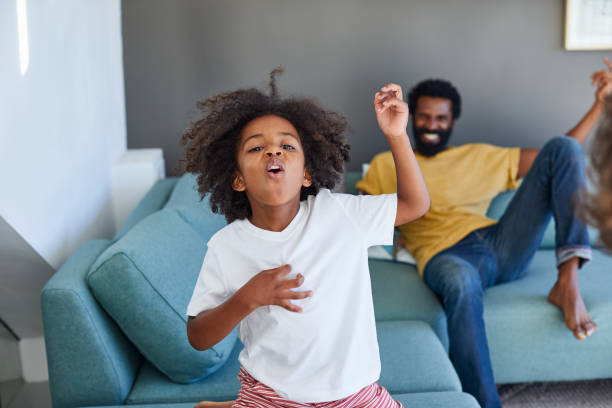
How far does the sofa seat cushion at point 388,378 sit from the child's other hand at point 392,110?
68cm

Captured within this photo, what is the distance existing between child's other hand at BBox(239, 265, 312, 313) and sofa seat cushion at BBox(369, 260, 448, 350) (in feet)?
3.14

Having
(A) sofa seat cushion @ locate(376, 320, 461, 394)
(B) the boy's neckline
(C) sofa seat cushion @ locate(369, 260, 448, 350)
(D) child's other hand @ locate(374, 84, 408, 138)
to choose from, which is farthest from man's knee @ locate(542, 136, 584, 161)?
(B) the boy's neckline

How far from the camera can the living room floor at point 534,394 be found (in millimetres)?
1909

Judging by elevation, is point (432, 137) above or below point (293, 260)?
above

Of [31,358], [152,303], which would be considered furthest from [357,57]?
[31,358]

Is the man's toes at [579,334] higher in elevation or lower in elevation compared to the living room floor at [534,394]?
higher

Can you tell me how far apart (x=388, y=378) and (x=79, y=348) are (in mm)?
754

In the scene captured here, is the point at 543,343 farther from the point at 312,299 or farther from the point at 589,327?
the point at 312,299

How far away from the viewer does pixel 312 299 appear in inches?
42.5

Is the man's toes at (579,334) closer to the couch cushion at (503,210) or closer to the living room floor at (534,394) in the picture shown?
the living room floor at (534,394)

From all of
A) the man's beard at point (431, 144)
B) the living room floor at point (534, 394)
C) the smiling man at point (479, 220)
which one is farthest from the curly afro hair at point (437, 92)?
the living room floor at point (534, 394)

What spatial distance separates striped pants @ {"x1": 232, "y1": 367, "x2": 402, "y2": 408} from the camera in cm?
109

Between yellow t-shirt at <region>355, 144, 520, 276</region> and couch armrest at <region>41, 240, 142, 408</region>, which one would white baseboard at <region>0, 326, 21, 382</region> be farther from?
yellow t-shirt at <region>355, 144, 520, 276</region>

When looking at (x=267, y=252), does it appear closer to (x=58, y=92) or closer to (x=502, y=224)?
(x=58, y=92)
